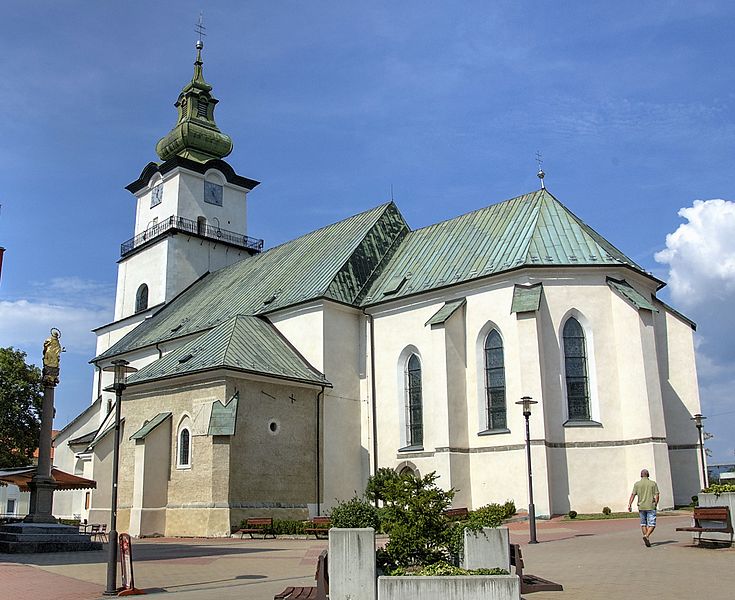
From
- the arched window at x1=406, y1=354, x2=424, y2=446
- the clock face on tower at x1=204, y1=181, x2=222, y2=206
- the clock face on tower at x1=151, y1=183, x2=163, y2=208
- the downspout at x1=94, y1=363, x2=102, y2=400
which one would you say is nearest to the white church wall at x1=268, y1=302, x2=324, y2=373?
the arched window at x1=406, y1=354, x2=424, y2=446

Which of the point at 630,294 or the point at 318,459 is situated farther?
the point at 318,459

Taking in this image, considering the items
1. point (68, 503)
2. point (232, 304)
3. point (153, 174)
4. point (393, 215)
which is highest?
point (153, 174)

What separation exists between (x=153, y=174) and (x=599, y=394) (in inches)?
1293

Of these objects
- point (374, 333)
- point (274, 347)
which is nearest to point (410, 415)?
point (374, 333)

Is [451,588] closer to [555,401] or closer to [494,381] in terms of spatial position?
[555,401]

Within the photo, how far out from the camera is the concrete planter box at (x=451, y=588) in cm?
763

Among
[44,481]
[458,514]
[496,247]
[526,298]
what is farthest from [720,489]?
[44,481]

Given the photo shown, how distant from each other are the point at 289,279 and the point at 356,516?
87.1 ft

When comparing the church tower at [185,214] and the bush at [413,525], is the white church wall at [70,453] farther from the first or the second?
the bush at [413,525]

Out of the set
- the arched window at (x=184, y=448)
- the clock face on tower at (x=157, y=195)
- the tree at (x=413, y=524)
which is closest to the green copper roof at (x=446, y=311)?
the arched window at (x=184, y=448)

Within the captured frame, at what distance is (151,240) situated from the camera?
4669cm

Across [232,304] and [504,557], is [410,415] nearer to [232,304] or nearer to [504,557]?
[232,304]

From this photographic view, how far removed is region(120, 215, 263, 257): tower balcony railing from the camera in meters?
46.3

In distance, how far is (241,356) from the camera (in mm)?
29891
